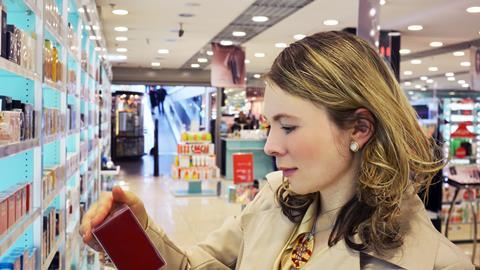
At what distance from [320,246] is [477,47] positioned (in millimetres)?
9012

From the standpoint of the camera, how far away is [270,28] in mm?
8703

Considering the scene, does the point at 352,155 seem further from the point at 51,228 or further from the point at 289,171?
the point at 51,228

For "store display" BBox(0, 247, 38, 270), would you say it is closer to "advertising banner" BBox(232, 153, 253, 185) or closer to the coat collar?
the coat collar

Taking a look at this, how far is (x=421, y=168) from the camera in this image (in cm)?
118

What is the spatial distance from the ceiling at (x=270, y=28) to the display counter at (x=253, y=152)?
2144mm

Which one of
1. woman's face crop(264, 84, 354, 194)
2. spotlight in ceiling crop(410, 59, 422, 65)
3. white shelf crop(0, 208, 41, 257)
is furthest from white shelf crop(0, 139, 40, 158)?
spotlight in ceiling crop(410, 59, 422, 65)

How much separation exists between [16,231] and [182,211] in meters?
6.45

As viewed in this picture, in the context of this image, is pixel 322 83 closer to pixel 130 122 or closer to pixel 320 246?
pixel 320 246

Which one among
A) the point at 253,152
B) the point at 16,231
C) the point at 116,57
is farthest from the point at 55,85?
the point at 116,57

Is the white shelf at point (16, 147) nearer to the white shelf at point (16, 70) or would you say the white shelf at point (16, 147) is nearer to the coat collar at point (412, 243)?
the white shelf at point (16, 70)

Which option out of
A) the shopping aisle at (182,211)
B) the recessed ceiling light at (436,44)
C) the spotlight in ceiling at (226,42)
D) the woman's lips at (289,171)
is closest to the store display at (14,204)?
the woman's lips at (289,171)

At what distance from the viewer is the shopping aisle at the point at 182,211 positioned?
274 inches

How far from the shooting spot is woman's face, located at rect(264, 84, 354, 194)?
112cm

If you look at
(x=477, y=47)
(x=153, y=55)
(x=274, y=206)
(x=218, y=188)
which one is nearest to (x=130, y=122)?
(x=153, y=55)
